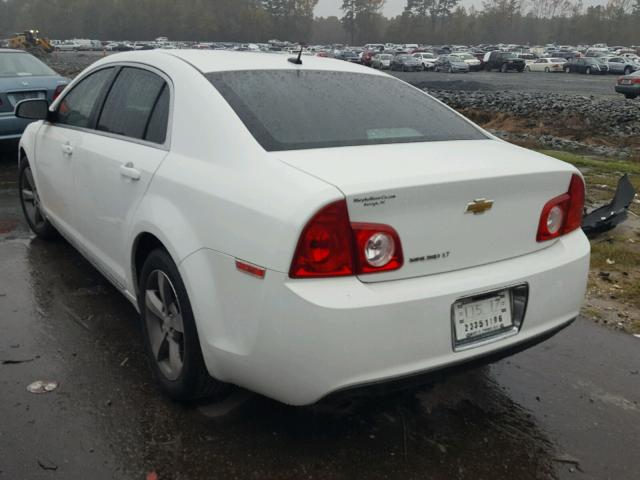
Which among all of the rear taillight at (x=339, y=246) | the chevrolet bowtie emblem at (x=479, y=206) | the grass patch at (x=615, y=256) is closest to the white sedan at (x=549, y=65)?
the grass patch at (x=615, y=256)

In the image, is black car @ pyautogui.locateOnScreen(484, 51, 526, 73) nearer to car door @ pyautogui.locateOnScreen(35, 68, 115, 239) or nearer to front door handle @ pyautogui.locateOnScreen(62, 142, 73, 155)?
car door @ pyautogui.locateOnScreen(35, 68, 115, 239)

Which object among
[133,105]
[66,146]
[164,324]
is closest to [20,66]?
[66,146]

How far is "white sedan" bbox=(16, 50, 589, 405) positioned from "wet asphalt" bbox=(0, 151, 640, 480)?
267 mm

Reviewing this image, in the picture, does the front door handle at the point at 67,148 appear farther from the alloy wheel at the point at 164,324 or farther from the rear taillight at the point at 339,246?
the rear taillight at the point at 339,246

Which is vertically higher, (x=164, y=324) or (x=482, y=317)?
(x=482, y=317)

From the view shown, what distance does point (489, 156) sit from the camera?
9.25 ft

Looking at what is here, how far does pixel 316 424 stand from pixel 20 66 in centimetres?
862

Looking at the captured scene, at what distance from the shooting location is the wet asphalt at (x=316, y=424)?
2615 millimetres

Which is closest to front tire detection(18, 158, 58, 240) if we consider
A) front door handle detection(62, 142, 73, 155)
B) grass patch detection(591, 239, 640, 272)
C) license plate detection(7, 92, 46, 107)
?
front door handle detection(62, 142, 73, 155)

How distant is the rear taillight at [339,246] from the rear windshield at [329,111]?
0.52 metres

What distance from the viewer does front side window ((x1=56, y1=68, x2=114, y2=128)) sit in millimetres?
4000

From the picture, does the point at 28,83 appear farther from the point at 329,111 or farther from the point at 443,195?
the point at 443,195

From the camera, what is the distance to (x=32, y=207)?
17.9 feet

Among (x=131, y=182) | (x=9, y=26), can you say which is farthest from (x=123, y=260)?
(x=9, y=26)
